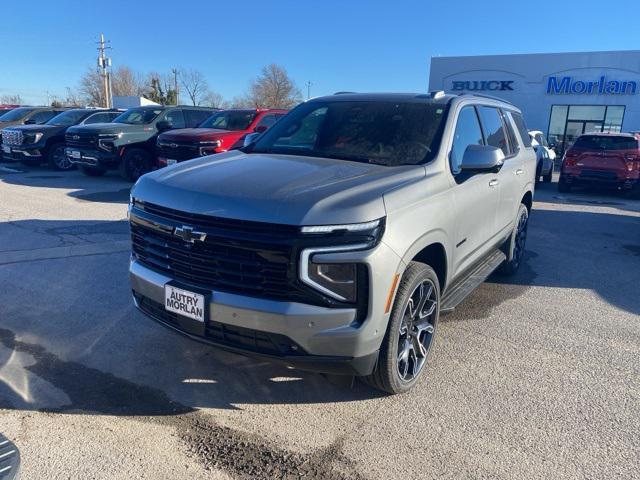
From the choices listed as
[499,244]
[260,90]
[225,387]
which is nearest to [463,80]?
[499,244]

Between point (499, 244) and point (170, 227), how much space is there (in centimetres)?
360

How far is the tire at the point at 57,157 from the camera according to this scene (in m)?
14.2

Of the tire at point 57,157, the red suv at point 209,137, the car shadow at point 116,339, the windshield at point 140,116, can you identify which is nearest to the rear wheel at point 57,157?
the tire at point 57,157

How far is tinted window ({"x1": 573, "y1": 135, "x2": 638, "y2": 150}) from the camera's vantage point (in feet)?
42.0

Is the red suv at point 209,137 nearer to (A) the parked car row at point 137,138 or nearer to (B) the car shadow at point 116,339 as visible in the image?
(A) the parked car row at point 137,138

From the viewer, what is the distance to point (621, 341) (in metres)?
4.23

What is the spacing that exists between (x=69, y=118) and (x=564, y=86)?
999 inches

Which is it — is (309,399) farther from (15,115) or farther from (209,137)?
(15,115)

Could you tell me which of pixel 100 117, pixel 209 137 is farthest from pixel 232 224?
pixel 100 117

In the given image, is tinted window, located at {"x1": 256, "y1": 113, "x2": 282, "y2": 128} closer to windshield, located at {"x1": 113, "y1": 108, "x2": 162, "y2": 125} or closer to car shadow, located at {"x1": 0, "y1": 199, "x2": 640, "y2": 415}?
windshield, located at {"x1": 113, "y1": 108, "x2": 162, "y2": 125}

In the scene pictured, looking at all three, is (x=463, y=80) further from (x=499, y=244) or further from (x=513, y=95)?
(x=499, y=244)

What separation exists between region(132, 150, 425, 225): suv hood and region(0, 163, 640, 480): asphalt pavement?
1.26 metres

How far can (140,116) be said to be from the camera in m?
12.8

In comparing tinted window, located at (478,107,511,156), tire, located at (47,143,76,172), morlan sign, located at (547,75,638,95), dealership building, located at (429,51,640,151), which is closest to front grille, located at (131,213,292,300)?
tinted window, located at (478,107,511,156)
